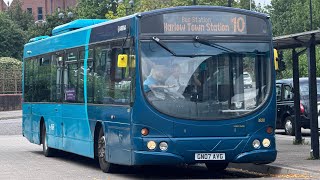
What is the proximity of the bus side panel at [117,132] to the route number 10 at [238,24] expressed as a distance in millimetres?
2404

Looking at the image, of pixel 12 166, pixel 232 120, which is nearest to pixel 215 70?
pixel 232 120

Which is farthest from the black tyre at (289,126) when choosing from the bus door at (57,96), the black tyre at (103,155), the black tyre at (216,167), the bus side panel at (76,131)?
the black tyre at (103,155)

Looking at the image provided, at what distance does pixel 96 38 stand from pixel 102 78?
110 cm

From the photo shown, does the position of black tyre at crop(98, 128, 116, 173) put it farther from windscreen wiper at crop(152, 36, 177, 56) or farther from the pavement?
the pavement

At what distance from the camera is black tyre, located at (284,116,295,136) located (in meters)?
30.8

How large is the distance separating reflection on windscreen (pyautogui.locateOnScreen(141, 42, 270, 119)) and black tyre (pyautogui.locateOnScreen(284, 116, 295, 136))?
1403 centimetres

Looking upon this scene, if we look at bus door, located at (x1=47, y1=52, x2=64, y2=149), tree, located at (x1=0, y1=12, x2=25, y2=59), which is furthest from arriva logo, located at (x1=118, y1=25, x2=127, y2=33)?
Answer: tree, located at (x1=0, y1=12, x2=25, y2=59)

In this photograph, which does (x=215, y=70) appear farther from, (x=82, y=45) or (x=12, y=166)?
(x=12, y=166)

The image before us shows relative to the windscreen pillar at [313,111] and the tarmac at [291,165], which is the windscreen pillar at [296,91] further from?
the windscreen pillar at [313,111]

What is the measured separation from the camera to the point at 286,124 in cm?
3120

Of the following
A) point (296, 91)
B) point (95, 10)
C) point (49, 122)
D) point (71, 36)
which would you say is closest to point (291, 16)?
point (95, 10)

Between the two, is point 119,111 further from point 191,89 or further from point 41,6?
point 41,6

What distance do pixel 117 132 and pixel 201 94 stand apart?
1.85 m

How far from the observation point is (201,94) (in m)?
16.5
